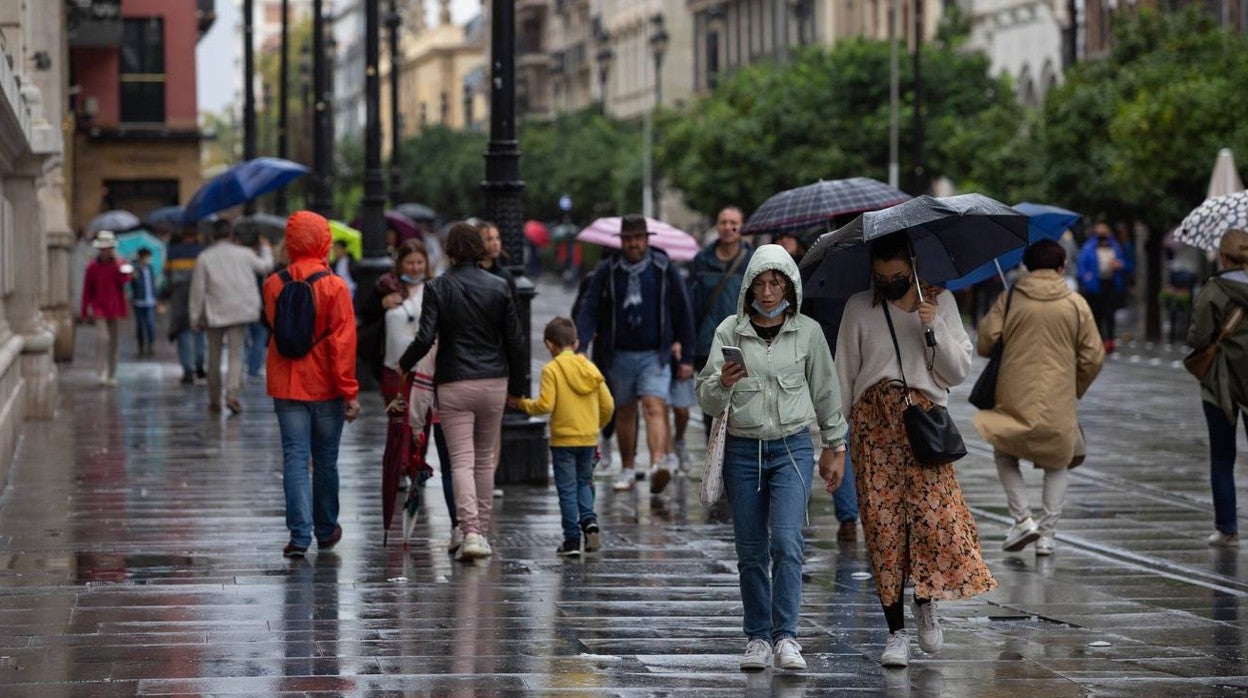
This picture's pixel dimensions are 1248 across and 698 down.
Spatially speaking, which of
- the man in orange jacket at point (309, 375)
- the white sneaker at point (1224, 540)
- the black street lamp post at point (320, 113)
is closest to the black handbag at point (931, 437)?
the man in orange jacket at point (309, 375)

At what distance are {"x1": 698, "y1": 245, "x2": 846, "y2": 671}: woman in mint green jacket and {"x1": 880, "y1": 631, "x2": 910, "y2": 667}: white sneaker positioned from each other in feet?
1.11

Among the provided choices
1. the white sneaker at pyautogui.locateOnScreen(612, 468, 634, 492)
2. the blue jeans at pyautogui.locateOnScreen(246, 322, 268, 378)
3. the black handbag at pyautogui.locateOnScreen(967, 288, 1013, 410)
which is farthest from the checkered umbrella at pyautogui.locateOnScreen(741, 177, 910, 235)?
the blue jeans at pyautogui.locateOnScreen(246, 322, 268, 378)

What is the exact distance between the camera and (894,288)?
918 centimetres

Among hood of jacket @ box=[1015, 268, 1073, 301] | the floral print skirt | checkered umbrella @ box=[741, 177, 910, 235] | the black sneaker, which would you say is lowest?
the black sneaker

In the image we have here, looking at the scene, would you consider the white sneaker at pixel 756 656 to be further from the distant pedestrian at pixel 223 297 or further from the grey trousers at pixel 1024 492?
the distant pedestrian at pixel 223 297

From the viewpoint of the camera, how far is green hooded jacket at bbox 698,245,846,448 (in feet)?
29.3

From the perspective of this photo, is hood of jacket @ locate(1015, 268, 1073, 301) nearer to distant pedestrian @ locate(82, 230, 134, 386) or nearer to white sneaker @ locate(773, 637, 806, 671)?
white sneaker @ locate(773, 637, 806, 671)

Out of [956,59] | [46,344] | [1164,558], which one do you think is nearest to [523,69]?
[956,59]

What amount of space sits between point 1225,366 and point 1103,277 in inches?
805

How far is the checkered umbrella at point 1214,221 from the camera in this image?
43.1 ft

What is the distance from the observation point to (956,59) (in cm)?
5875

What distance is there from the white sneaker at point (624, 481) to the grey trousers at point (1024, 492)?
10.3ft

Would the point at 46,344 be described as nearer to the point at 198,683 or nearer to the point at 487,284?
the point at 487,284

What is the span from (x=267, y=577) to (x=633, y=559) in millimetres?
1894
